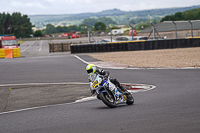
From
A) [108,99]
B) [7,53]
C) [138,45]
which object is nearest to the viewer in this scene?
[108,99]

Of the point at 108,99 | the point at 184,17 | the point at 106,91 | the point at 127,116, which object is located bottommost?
the point at 127,116

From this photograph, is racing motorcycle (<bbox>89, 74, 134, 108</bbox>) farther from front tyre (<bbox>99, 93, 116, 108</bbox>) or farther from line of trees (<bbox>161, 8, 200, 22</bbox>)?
line of trees (<bbox>161, 8, 200, 22</bbox>)

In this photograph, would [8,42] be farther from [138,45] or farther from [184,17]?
[184,17]

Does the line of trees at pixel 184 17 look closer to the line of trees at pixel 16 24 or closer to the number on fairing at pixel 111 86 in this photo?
the line of trees at pixel 16 24

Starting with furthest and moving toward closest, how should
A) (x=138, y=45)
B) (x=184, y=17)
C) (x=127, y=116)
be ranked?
(x=184, y=17) → (x=138, y=45) → (x=127, y=116)

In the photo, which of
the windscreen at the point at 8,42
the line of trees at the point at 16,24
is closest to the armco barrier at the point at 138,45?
the windscreen at the point at 8,42

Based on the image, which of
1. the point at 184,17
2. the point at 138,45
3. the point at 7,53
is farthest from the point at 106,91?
the point at 184,17

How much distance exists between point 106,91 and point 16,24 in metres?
183

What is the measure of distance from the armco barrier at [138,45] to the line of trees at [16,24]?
145m

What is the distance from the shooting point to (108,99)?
8.55 meters

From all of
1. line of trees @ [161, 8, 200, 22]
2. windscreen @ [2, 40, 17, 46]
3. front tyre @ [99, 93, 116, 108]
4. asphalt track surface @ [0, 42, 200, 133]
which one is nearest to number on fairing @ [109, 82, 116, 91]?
A: front tyre @ [99, 93, 116, 108]

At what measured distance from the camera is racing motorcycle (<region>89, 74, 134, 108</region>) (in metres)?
8.38

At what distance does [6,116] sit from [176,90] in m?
5.80

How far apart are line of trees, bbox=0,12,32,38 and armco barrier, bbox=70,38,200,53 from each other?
475 ft
